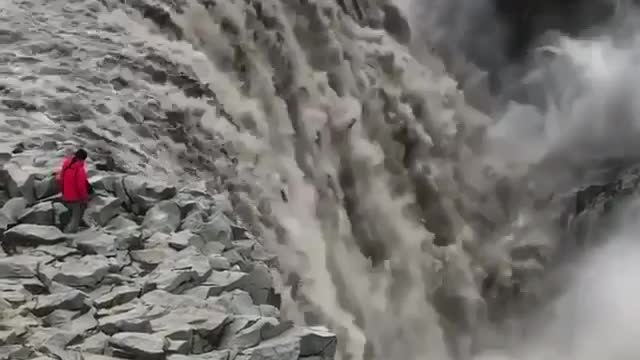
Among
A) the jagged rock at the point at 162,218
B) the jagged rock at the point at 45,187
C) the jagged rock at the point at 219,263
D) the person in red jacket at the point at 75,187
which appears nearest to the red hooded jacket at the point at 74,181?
the person in red jacket at the point at 75,187

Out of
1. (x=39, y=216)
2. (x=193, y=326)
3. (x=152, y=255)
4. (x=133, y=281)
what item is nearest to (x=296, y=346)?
(x=193, y=326)

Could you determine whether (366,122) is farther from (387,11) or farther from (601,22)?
(601,22)

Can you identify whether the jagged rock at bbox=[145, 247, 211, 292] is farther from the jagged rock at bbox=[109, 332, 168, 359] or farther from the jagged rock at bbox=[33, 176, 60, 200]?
the jagged rock at bbox=[33, 176, 60, 200]

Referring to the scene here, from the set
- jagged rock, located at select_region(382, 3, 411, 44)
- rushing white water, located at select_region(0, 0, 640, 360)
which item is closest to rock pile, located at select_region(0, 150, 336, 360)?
rushing white water, located at select_region(0, 0, 640, 360)

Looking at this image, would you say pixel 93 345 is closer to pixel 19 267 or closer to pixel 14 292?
Answer: pixel 14 292

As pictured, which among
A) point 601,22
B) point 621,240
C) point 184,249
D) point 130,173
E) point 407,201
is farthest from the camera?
point 601,22

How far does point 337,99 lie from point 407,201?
8.93 feet

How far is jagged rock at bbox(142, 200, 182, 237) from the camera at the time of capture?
8305 millimetres

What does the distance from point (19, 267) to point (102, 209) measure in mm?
1107

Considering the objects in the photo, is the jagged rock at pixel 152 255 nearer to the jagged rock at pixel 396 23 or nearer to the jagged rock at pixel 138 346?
the jagged rock at pixel 138 346

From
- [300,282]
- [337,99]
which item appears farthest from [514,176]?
[300,282]

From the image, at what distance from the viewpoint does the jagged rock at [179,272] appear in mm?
7464

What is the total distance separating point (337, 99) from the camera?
16.7 m

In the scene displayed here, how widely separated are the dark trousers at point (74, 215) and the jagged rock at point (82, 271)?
0.48 metres
